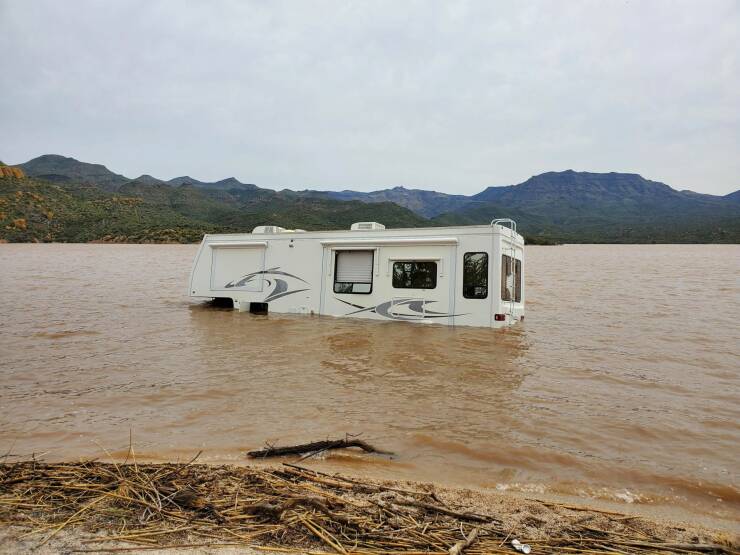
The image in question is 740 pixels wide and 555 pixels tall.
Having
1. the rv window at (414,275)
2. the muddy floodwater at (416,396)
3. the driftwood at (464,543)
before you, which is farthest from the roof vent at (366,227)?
the driftwood at (464,543)

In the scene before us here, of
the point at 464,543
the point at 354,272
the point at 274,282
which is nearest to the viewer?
the point at 464,543

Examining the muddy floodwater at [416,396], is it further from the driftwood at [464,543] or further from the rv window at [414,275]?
the driftwood at [464,543]

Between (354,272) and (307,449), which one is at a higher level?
(354,272)

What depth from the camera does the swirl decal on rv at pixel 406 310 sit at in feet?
39.8

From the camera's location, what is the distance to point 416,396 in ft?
23.2

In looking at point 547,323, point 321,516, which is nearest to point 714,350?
point 547,323

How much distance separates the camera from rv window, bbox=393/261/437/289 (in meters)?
12.2

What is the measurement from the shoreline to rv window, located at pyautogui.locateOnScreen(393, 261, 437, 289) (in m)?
8.37

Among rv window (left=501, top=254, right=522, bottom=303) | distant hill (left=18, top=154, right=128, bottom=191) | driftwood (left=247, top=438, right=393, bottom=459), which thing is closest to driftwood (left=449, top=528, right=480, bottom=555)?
driftwood (left=247, top=438, right=393, bottom=459)

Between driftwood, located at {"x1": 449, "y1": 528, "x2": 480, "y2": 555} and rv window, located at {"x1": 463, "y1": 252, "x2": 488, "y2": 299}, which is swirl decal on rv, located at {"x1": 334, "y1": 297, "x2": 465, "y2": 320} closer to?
rv window, located at {"x1": 463, "y1": 252, "x2": 488, "y2": 299}

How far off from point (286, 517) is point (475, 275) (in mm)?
9163

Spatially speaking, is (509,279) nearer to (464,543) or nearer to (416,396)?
(416,396)

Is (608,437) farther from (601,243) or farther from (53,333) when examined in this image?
(601,243)

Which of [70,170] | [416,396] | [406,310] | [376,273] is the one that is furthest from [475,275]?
[70,170]
